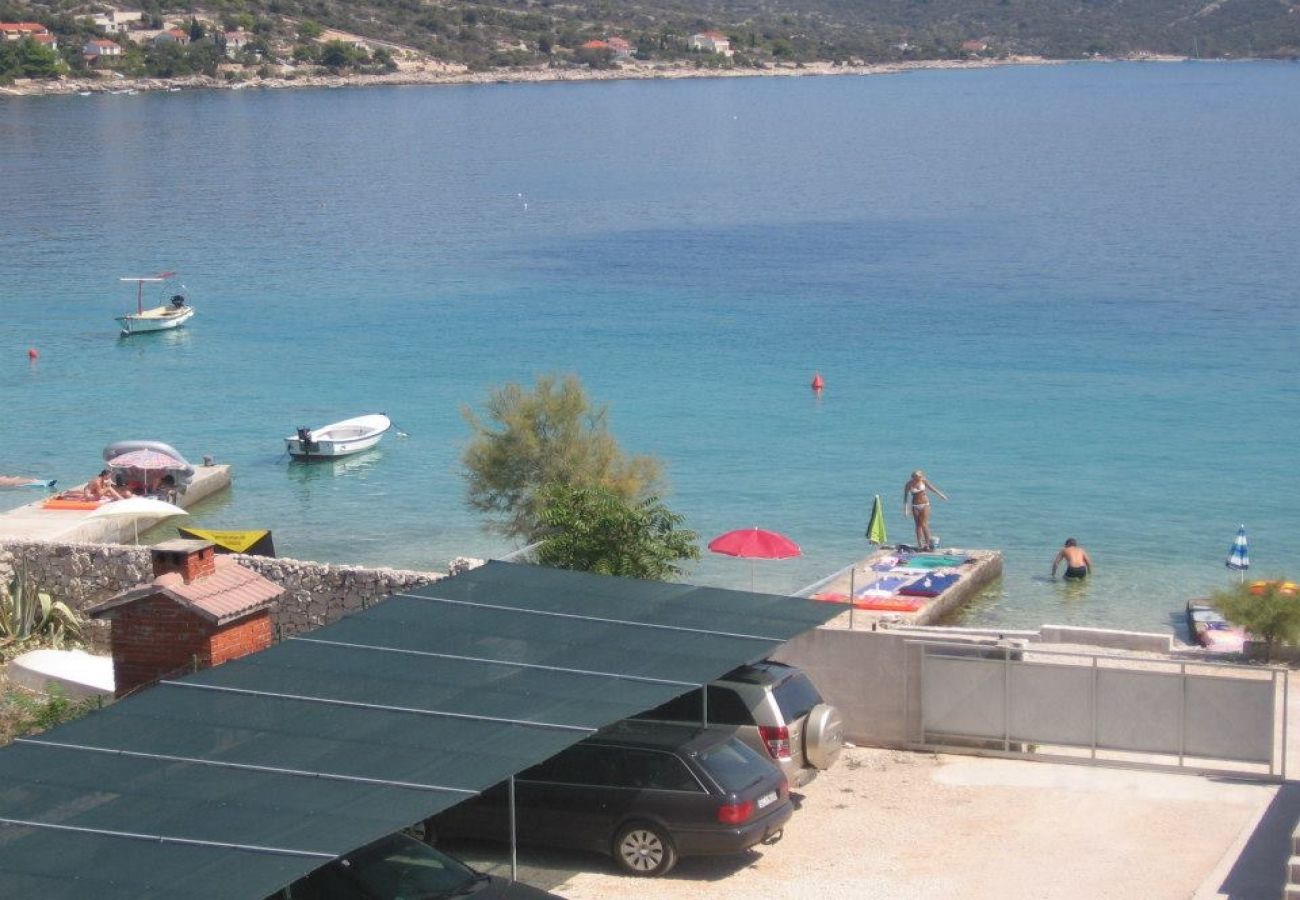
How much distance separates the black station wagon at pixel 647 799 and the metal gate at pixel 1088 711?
3088 millimetres

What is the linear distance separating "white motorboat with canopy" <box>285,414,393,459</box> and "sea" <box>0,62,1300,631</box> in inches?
16.2

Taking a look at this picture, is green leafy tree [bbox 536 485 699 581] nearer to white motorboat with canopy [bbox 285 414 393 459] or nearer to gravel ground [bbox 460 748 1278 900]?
gravel ground [bbox 460 748 1278 900]

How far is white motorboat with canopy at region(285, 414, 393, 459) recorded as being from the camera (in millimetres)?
38438

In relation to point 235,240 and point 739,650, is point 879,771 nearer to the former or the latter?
point 739,650

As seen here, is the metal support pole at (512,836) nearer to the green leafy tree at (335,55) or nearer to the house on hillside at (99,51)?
the house on hillside at (99,51)

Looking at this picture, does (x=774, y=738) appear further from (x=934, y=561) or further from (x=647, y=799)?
(x=934, y=561)

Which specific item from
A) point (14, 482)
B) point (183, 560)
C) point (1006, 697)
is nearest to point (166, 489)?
point (14, 482)

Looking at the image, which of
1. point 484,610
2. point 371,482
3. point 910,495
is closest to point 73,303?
point 371,482

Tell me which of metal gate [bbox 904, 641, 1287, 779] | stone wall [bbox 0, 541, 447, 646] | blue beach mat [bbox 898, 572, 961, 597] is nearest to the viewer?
metal gate [bbox 904, 641, 1287, 779]

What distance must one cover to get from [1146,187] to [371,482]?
77736 millimetres

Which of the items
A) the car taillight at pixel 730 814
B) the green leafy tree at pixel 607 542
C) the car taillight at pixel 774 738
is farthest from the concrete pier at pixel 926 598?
the car taillight at pixel 730 814

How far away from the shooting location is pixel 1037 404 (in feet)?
152

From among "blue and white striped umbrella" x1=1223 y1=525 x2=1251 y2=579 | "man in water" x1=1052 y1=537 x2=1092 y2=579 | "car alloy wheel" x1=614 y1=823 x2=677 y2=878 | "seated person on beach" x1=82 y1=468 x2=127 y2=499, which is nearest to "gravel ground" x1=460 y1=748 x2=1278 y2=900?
"car alloy wheel" x1=614 y1=823 x2=677 y2=878

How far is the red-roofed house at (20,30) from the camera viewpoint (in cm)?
18788
